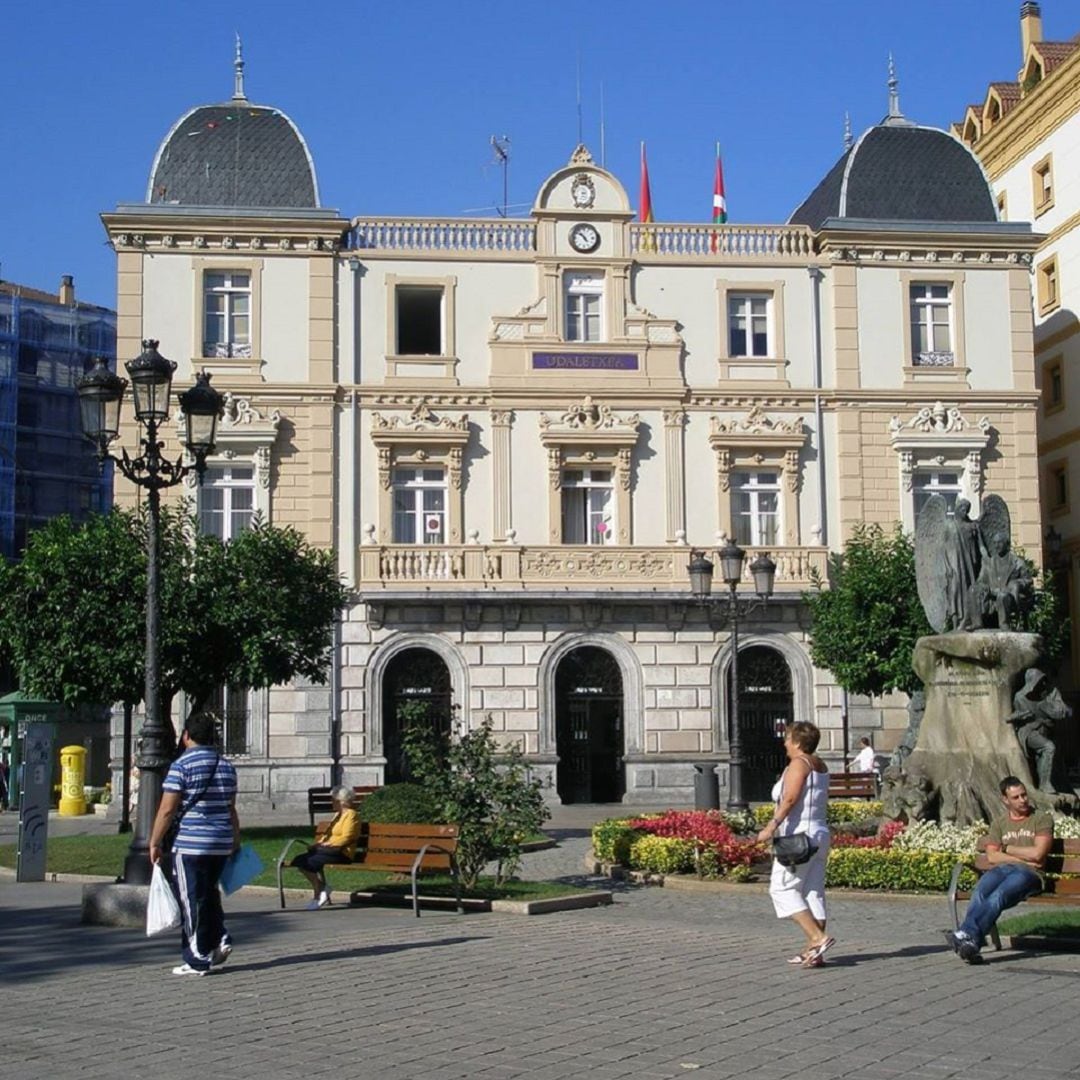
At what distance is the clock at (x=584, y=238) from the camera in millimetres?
35312

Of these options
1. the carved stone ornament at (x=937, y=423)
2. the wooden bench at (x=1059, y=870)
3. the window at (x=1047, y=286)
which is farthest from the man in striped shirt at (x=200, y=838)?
the window at (x=1047, y=286)

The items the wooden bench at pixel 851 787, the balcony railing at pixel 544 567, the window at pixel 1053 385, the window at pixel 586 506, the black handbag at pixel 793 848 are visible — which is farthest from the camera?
the window at pixel 1053 385

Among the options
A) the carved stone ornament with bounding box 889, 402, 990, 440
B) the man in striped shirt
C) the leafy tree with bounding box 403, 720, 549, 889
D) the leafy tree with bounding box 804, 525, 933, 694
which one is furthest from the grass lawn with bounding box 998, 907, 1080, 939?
the carved stone ornament with bounding box 889, 402, 990, 440

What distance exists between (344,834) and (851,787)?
41.2 ft

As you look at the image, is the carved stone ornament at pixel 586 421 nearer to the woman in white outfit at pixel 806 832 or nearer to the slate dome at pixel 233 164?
the slate dome at pixel 233 164

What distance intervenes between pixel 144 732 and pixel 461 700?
65.4 ft

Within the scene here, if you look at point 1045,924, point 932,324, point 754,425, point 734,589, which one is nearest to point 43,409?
point 754,425

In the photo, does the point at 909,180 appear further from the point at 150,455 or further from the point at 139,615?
the point at 150,455

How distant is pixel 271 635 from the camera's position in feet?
82.3

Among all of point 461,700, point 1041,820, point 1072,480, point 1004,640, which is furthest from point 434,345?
point 1041,820

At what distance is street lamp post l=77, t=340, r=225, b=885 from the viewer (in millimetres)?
13711

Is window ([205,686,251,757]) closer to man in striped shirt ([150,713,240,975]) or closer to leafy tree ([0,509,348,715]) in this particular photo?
leafy tree ([0,509,348,715])

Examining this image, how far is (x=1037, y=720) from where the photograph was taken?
1655 cm

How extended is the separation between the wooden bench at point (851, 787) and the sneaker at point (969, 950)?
A: 1479cm
